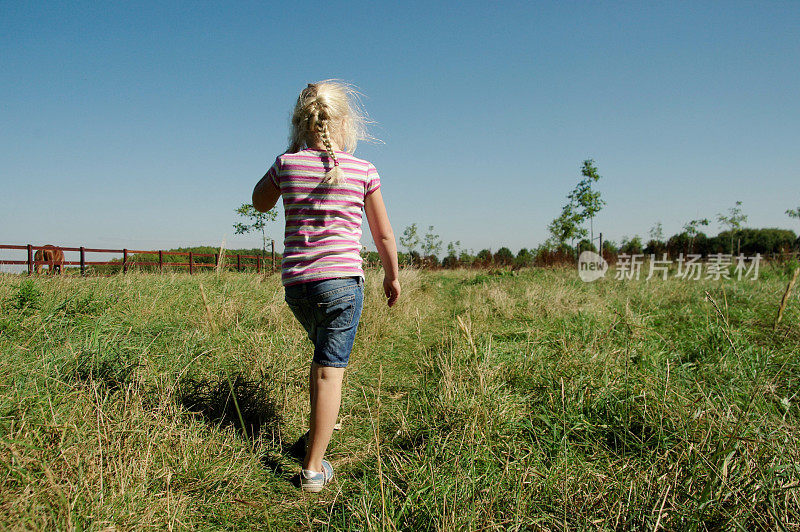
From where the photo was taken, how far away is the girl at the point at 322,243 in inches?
60.9

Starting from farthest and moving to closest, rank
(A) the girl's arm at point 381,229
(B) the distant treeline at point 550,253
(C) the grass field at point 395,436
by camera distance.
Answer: (B) the distant treeline at point 550,253 → (A) the girl's arm at point 381,229 → (C) the grass field at point 395,436

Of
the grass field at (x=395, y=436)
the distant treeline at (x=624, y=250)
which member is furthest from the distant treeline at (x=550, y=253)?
the grass field at (x=395, y=436)

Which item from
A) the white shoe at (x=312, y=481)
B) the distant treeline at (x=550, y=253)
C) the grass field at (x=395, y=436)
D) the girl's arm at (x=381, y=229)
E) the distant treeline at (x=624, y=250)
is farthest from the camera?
the distant treeline at (x=624, y=250)

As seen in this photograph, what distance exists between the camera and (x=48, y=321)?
2.83 metres

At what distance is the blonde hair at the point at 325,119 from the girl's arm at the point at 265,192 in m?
0.19

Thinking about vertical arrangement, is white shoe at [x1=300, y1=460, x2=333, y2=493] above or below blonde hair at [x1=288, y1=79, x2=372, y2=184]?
below

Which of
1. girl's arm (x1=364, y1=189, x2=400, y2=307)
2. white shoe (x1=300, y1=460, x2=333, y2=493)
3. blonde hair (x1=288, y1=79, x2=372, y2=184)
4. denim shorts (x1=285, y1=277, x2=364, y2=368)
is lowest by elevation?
white shoe (x1=300, y1=460, x2=333, y2=493)

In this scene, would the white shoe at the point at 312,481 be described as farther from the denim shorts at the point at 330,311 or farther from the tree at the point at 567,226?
the tree at the point at 567,226

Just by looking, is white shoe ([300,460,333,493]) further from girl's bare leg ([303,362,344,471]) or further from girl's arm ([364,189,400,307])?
girl's arm ([364,189,400,307])

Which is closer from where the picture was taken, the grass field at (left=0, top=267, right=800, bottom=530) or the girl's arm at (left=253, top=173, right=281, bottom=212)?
the grass field at (left=0, top=267, right=800, bottom=530)

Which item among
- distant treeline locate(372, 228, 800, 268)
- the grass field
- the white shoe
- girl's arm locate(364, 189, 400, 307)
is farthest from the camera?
distant treeline locate(372, 228, 800, 268)

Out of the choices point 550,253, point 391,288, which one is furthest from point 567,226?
point 391,288

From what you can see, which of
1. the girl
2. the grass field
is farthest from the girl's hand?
the grass field

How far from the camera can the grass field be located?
1.15m
